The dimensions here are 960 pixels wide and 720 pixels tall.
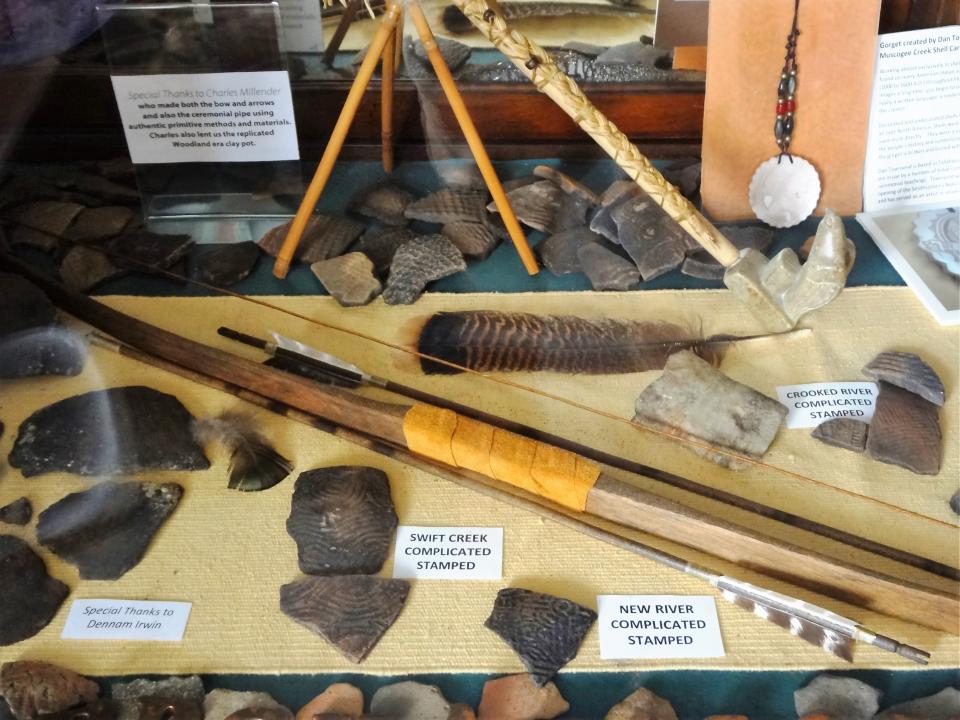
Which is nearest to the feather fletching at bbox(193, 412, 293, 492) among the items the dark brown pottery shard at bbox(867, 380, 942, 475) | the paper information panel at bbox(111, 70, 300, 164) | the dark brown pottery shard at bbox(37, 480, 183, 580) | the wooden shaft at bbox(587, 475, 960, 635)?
the dark brown pottery shard at bbox(37, 480, 183, 580)

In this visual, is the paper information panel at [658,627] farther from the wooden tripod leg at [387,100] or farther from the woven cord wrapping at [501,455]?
the wooden tripod leg at [387,100]

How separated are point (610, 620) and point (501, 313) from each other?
2.64ft

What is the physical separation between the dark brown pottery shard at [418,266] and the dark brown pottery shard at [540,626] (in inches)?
33.6

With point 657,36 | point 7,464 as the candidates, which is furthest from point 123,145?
point 657,36

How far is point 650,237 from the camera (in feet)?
7.34

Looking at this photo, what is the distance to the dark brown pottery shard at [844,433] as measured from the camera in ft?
5.88

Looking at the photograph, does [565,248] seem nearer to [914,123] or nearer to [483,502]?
[483,502]

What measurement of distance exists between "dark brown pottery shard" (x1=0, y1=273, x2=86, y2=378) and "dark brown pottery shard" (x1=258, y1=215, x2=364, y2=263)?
0.53 m

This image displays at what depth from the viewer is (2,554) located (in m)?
1.62

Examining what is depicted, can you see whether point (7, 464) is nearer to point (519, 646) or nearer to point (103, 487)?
point (103, 487)

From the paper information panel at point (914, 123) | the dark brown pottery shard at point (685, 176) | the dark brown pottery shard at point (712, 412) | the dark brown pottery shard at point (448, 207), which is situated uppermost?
the paper information panel at point (914, 123)

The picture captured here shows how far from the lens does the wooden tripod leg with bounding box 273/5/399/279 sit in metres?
1.94

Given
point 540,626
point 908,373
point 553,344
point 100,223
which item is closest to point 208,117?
point 100,223

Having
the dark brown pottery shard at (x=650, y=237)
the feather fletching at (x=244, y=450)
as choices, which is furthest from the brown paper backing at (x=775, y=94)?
the feather fletching at (x=244, y=450)
